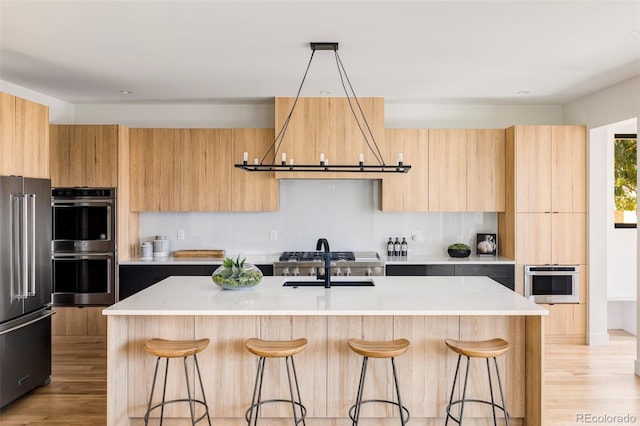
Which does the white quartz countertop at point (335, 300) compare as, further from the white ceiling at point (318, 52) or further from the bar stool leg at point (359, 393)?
the white ceiling at point (318, 52)

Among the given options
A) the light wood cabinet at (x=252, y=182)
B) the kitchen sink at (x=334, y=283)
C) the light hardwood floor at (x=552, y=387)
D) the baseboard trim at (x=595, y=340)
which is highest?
the light wood cabinet at (x=252, y=182)

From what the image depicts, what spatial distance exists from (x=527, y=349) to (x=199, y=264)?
3383 millimetres

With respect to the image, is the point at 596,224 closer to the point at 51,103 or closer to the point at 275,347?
the point at 275,347

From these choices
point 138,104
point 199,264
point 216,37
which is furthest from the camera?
point 138,104

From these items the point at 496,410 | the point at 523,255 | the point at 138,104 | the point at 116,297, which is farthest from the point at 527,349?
the point at 138,104

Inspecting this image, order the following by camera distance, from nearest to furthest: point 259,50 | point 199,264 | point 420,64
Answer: point 259,50, point 420,64, point 199,264

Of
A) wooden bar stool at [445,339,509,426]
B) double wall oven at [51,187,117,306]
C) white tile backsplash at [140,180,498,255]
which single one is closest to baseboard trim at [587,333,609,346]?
white tile backsplash at [140,180,498,255]

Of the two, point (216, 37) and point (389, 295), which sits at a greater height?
point (216, 37)

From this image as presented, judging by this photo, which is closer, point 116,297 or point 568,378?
point 568,378

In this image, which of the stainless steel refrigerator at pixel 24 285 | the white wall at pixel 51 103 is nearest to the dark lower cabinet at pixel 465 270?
the stainless steel refrigerator at pixel 24 285

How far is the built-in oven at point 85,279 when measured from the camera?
5352 millimetres

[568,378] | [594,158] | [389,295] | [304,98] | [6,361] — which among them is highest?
[304,98]

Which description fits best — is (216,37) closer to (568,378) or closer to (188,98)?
(188,98)

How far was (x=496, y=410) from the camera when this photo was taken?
3.37m
